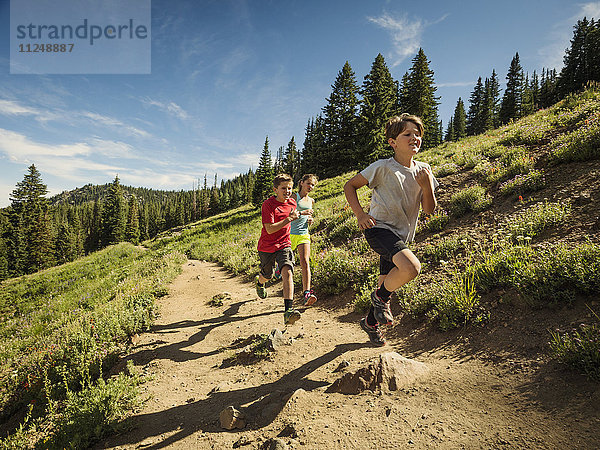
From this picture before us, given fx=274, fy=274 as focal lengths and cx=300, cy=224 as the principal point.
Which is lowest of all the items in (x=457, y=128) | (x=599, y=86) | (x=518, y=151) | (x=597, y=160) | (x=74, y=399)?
(x=74, y=399)

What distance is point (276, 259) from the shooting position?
5.43m

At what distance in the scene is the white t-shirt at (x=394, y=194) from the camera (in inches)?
134

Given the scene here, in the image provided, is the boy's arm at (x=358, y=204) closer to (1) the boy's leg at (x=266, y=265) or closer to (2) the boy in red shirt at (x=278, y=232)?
(2) the boy in red shirt at (x=278, y=232)

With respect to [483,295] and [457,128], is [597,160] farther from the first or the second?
[457,128]

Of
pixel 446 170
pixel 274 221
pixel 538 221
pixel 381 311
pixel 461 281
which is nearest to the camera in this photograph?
pixel 381 311

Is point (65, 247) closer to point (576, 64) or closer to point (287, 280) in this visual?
point (287, 280)

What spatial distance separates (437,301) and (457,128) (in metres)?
78.7

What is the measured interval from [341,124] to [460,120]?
4746 centimetres

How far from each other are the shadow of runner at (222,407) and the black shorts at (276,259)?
1.87 metres

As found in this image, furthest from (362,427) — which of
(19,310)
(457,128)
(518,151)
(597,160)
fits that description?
(457,128)

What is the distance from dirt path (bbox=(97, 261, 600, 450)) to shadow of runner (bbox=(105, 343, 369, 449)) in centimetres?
1

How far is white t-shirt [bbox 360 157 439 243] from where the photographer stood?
341 centimetres

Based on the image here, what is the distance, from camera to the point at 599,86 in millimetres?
14781

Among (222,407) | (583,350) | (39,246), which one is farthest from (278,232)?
(39,246)
